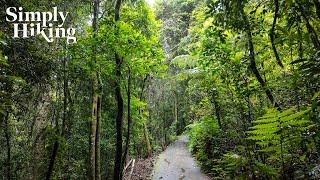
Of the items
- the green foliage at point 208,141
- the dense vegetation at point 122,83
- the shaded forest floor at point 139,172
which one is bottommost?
the shaded forest floor at point 139,172

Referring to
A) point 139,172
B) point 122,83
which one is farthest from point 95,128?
point 139,172

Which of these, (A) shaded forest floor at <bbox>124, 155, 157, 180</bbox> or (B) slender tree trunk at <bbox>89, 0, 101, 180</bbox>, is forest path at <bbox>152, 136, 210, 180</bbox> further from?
(B) slender tree trunk at <bbox>89, 0, 101, 180</bbox>

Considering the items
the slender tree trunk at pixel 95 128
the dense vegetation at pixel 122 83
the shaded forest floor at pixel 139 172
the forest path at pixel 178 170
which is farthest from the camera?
the shaded forest floor at pixel 139 172

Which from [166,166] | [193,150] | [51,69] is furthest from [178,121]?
[51,69]

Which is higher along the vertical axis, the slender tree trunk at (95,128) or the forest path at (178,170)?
the slender tree trunk at (95,128)

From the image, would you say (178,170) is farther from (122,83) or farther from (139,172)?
(122,83)

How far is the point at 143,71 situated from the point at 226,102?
385 cm

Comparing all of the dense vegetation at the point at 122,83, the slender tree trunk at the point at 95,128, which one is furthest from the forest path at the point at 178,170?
the slender tree trunk at the point at 95,128

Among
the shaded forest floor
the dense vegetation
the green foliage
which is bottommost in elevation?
the shaded forest floor

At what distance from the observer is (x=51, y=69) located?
984 cm

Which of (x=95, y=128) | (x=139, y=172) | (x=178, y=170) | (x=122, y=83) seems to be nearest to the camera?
(x=95, y=128)

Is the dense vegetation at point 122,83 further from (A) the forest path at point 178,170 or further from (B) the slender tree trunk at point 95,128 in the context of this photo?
(A) the forest path at point 178,170

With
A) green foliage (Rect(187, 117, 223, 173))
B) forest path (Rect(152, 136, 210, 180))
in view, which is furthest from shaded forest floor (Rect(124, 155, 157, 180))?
green foliage (Rect(187, 117, 223, 173))

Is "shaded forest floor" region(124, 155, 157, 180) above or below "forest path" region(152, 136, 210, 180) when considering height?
below
